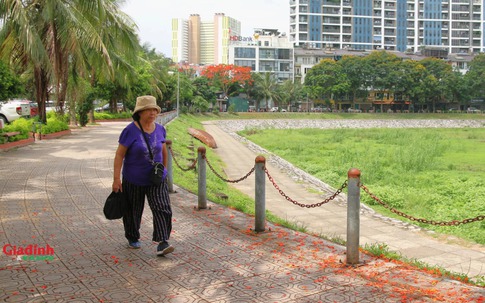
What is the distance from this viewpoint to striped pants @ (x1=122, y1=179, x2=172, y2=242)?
5.80 meters

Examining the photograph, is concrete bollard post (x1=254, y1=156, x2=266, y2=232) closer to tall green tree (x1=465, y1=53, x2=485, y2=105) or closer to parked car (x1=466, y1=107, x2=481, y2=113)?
tall green tree (x1=465, y1=53, x2=485, y2=105)

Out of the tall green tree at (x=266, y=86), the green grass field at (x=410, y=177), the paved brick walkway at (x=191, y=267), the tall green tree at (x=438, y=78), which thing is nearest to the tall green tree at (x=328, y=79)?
the tall green tree at (x=266, y=86)

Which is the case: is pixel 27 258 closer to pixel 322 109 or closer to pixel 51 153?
pixel 51 153

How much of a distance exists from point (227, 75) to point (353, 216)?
74035 mm

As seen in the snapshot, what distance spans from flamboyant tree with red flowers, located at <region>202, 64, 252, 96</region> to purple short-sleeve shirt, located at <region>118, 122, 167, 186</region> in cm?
7228

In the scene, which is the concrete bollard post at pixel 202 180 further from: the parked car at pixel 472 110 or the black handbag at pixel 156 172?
the parked car at pixel 472 110

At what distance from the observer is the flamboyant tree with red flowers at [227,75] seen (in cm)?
7750

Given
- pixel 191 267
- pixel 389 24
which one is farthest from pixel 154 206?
pixel 389 24

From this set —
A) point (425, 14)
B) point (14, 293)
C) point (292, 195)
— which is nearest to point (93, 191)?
point (14, 293)

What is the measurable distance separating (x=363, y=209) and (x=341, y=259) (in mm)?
7822

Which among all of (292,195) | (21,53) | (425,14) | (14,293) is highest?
(425,14)

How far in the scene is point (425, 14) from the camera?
12162 cm

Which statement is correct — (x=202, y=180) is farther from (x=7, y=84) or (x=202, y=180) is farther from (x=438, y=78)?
(x=438, y=78)

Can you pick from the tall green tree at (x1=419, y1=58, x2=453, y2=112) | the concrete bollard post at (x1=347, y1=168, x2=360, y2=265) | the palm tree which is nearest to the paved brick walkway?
the concrete bollard post at (x1=347, y1=168, x2=360, y2=265)
